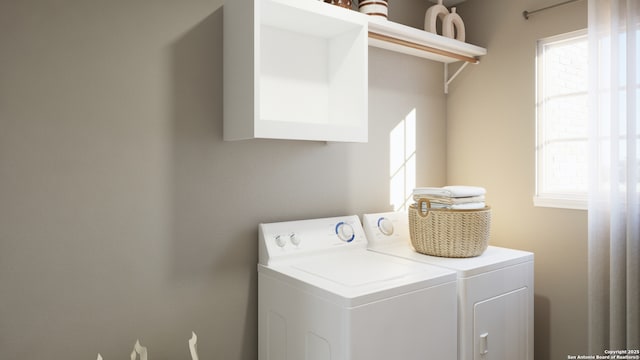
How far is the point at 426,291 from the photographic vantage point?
5.17ft

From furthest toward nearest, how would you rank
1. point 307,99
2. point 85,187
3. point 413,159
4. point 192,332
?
1. point 413,159
2. point 307,99
3. point 192,332
4. point 85,187

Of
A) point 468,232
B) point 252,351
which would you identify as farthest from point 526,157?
point 252,351

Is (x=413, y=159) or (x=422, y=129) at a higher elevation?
(x=422, y=129)

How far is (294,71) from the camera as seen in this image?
1.99 m

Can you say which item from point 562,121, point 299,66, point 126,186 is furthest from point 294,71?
point 562,121

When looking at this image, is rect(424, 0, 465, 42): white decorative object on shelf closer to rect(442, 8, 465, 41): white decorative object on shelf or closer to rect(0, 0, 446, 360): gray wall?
rect(442, 8, 465, 41): white decorative object on shelf

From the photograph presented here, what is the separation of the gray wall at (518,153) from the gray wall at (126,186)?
1.17 metres

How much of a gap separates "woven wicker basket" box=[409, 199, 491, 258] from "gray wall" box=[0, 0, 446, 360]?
0.57 m

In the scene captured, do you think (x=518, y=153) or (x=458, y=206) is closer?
(x=458, y=206)

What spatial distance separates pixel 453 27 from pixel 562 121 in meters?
0.81

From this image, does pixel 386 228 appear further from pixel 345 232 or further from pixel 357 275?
pixel 357 275

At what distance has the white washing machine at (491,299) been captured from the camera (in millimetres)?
1715

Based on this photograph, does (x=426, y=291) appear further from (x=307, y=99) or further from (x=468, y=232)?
(x=307, y=99)

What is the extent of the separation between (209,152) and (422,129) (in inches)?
55.3
